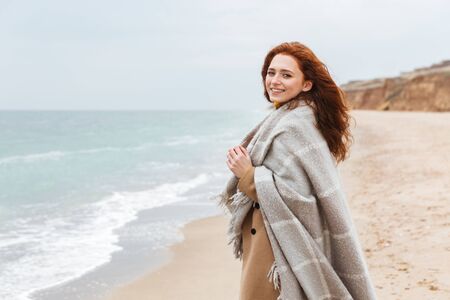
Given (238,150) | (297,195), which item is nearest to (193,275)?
(238,150)

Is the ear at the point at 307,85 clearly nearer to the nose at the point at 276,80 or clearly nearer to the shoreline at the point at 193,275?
the nose at the point at 276,80

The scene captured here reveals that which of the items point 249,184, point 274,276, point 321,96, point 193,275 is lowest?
point 193,275

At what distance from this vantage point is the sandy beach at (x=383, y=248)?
17.1ft

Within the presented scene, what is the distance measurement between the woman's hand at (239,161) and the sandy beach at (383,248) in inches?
115

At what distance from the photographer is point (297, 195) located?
227 cm

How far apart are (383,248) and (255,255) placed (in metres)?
4.24

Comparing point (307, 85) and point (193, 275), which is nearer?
point (307, 85)

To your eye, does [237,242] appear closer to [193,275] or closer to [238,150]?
[238,150]

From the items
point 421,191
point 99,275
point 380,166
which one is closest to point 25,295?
point 99,275

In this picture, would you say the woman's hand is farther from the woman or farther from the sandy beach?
the sandy beach

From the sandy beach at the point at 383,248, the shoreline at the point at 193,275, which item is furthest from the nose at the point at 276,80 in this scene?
the shoreline at the point at 193,275

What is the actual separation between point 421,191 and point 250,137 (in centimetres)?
Result: 743

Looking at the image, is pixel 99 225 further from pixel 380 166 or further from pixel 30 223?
pixel 380 166

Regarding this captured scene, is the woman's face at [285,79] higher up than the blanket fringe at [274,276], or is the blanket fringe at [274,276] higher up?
the woman's face at [285,79]
